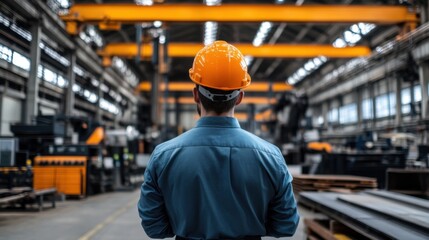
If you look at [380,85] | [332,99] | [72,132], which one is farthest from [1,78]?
[332,99]

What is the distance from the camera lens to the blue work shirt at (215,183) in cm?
129

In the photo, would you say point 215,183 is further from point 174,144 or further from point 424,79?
point 424,79

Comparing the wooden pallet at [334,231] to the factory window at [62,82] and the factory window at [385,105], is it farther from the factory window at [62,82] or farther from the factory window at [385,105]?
the factory window at [62,82]

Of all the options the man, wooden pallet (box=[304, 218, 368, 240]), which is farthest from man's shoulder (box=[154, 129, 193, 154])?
wooden pallet (box=[304, 218, 368, 240])

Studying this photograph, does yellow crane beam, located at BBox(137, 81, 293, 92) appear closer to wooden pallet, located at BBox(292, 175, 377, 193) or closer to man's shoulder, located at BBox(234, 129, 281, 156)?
wooden pallet, located at BBox(292, 175, 377, 193)

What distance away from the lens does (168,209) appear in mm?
1369

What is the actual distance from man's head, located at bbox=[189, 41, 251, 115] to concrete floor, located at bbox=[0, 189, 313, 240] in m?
3.92

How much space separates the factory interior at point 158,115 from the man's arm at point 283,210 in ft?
4.43

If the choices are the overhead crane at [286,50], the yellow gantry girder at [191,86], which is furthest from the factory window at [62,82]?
the yellow gantry girder at [191,86]

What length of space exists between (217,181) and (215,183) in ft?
0.03

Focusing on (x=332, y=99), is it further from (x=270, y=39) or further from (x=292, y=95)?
(x=292, y=95)

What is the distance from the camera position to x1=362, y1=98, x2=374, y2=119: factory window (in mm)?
15837

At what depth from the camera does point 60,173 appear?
9008mm

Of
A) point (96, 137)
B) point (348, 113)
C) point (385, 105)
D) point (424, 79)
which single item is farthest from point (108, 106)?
point (424, 79)
